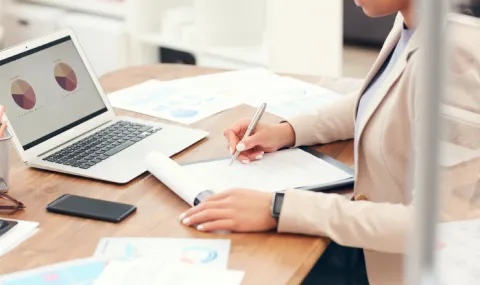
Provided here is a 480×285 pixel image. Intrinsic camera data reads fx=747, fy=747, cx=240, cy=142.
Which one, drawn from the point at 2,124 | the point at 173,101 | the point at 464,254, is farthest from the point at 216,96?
the point at 464,254

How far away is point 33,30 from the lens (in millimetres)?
3756

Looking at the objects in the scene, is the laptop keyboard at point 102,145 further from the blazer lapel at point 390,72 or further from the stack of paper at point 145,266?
the blazer lapel at point 390,72

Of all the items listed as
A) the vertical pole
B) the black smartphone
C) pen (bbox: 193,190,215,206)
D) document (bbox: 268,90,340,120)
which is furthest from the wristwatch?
the vertical pole

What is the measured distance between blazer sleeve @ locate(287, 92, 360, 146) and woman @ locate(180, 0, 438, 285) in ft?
0.26

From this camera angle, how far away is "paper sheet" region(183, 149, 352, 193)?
4.22ft

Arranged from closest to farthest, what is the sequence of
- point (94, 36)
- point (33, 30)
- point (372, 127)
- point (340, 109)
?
point (372, 127) < point (340, 109) < point (94, 36) < point (33, 30)

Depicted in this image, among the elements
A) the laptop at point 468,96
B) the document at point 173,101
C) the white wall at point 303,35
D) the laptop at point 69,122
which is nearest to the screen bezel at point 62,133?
the laptop at point 69,122

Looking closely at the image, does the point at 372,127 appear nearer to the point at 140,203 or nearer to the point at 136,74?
the point at 140,203

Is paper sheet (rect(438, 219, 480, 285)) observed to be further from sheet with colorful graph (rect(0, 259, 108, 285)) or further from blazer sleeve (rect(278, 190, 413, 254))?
sheet with colorful graph (rect(0, 259, 108, 285))

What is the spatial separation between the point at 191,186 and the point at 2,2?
2.89 meters

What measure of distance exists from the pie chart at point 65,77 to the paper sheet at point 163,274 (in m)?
0.56

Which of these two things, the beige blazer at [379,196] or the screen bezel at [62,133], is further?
the screen bezel at [62,133]

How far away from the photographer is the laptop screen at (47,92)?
140 centimetres

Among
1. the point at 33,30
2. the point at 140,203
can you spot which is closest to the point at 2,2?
the point at 33,30
